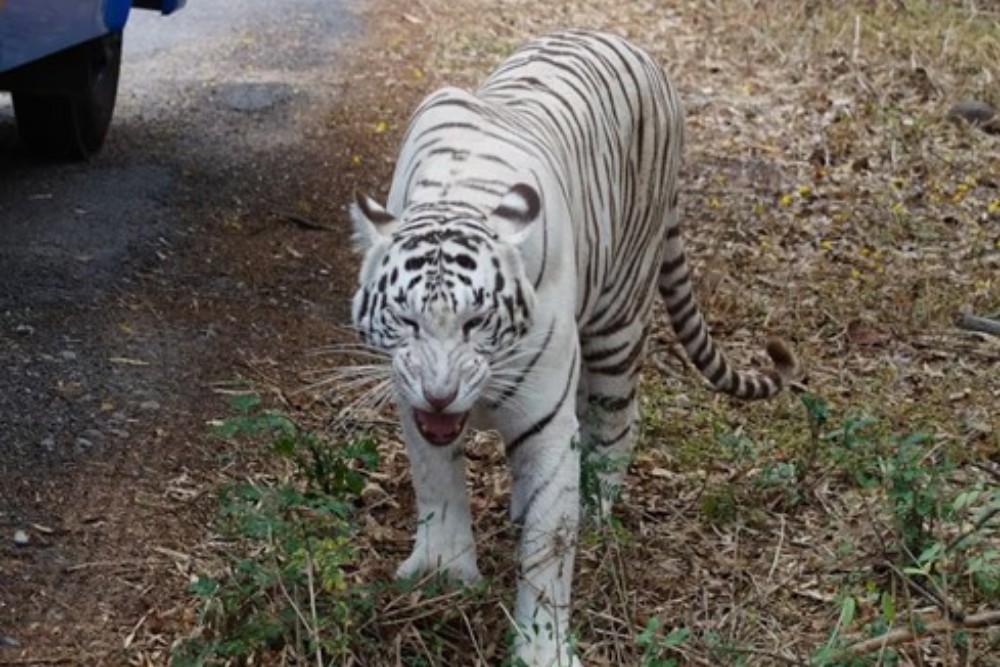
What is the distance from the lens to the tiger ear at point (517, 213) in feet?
13.4

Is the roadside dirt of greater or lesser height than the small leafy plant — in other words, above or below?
below

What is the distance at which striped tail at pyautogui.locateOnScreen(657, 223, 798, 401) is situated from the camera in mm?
5738

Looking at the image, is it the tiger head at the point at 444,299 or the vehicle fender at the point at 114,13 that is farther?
the vehicle fender at the point at 114,13

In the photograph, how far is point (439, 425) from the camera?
3980 millimetres

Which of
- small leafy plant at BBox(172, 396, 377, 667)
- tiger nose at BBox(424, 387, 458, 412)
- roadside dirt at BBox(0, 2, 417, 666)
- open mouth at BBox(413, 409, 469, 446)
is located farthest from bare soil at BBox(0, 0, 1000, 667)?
tiger nose at BBox(424, 387, 458, 412)

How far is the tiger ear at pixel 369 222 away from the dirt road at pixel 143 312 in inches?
43.3

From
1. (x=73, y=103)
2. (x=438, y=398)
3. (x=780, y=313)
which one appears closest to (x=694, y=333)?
(x=780, y=313)

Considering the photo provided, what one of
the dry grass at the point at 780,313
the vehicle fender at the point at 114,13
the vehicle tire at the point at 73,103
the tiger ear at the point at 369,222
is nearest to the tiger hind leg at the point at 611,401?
the dry grass at the point at 780,313

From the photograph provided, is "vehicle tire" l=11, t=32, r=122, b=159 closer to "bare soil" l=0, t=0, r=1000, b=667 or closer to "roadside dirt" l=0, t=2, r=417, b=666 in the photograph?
"roadside dirt" l=0, t=2, r=417, b=666

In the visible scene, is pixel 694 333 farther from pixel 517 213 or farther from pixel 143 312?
pixel 143 312

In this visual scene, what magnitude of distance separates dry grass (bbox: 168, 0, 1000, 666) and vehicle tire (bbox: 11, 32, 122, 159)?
1.18 m

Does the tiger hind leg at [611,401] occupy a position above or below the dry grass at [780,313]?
above

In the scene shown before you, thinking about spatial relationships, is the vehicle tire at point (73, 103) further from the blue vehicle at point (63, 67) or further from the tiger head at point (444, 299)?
the tiger head at point (444, 299)

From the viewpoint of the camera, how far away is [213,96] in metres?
9.94
